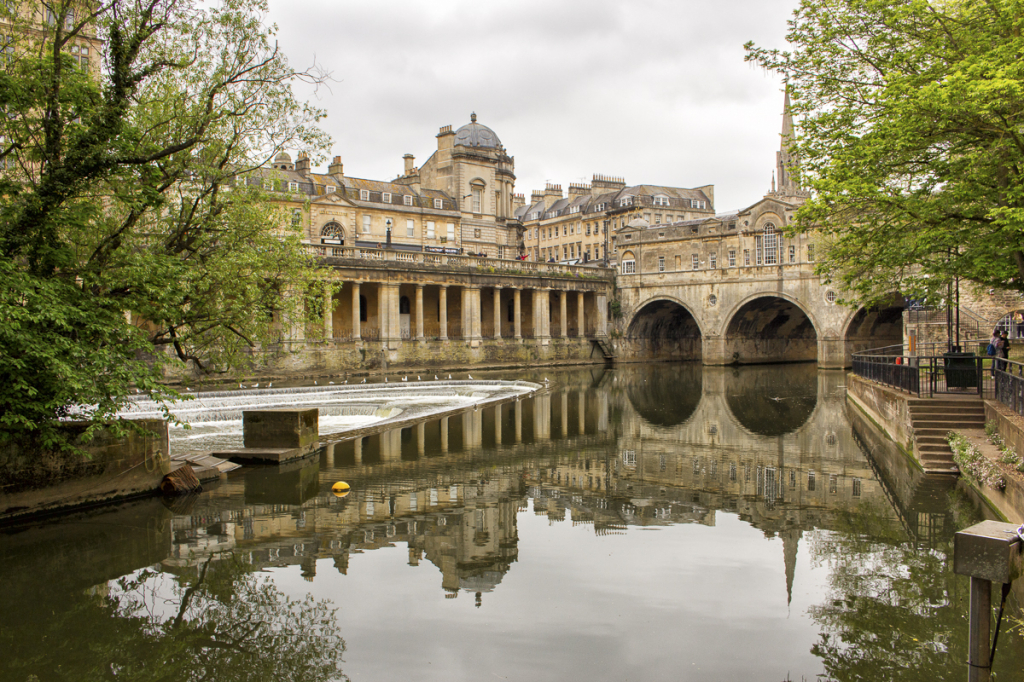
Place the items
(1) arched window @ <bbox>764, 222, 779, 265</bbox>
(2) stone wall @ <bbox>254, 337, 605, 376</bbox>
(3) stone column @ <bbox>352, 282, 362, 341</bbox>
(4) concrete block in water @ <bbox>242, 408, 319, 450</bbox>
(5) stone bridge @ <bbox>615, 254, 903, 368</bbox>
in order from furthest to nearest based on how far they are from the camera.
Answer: (1) arched window @ <bbox>764, 222, 779, 265</bbox> → (5) stone bridge @ <bbox>615, 254, 903, 368</bbox> → (3) stone column @ <bbox>352, 282, 362, 341</bbox> → (2) stone wall @ <bbox>254, 337, 605, 376</bbox> → (4) concrete block in water @ <bbox>242, 408, 319, 450</bbox>

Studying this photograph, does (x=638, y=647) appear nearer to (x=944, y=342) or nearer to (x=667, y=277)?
(x=944, y=342)

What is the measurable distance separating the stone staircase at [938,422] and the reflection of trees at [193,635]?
10.9 meters

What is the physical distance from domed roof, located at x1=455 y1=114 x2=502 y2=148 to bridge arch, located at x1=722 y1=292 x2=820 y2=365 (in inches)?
953

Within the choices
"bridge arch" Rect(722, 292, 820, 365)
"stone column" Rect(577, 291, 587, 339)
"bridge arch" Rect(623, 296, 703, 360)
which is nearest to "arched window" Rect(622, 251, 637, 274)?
"bridge arch" Rect(623, 296, 703, 360)

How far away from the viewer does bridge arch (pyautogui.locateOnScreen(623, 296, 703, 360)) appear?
5172 centimetres

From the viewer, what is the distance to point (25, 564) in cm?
861

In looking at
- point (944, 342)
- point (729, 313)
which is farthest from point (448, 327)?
point (944, 342)

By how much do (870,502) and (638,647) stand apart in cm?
653

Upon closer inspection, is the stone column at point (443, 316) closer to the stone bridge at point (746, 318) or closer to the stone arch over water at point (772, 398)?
the stone bridge at point (746, 318)

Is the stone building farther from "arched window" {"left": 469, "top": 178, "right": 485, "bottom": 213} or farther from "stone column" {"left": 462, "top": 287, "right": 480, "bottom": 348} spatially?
"stone column" {"left": 462, "top": 287, "right": 480, "bottom": 348}

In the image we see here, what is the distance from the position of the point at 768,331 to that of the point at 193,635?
48375 mm

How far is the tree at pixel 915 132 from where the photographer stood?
479 inches

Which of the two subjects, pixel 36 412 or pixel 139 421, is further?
pixel 139 421

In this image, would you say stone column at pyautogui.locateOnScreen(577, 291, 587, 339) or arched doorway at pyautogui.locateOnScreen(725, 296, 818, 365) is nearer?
arched doorway at pyautogui.locateOnScreen(725, 296, 818, 365)
